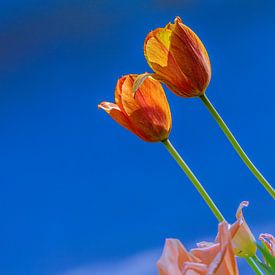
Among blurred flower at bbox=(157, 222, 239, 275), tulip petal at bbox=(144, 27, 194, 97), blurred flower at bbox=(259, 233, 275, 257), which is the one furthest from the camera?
tulip petal at bbox=(144, 27, 194, 97)

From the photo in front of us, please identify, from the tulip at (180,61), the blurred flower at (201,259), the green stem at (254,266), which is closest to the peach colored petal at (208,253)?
the blurred flower at (201,259)

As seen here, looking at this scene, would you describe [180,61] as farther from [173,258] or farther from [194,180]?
[173,258]

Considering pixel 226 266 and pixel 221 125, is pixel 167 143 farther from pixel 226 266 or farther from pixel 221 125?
pixel 226 266

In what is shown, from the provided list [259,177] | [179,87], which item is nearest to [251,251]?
[259,177]

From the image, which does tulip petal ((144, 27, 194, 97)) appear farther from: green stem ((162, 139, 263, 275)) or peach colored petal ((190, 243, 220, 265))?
peach colored petal ((190, 243, 220, 265))

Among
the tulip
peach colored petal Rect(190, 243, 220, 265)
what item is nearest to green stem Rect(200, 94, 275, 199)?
the tulip

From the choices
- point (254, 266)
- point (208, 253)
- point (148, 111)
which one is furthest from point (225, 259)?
point (148, 111)

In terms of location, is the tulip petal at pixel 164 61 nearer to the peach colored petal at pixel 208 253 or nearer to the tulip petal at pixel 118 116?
the tulip petal at pixel 118 116
